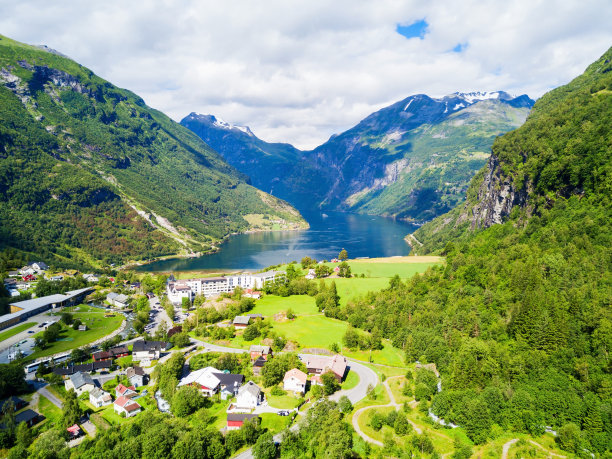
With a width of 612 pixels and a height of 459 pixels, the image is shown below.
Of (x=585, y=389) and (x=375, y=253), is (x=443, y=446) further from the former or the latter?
(x=375, y=253)

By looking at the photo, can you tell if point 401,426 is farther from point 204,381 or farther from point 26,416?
point 26,416

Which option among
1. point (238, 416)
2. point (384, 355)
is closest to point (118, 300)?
point (238, 416)

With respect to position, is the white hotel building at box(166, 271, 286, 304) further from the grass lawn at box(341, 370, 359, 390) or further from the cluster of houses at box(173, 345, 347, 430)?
the grass lawn at box(341, 370, 359, 390)

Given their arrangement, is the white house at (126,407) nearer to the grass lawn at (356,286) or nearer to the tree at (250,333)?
the tree at (250,333)

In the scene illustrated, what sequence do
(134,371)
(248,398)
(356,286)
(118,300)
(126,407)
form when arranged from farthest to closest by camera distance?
(118,300) → (356,286) → (134,371) → (248,398) → (126,407)

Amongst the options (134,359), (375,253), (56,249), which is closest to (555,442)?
(134,359)
